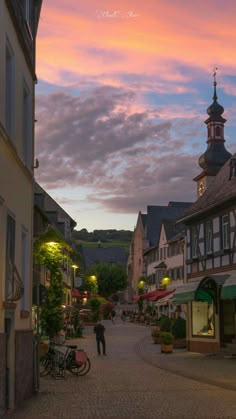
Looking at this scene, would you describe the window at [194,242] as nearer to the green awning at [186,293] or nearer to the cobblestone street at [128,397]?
the green awning at [186,293]

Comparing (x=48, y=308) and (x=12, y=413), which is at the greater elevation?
(x=48, y=308)

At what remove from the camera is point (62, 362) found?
→ 2150 centimetres

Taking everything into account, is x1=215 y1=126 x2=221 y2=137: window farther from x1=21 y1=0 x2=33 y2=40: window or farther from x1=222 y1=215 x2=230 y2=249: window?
x1=21 y1=0 x2=33 y2=40: window

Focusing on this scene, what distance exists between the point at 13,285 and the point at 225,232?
61.7 ft

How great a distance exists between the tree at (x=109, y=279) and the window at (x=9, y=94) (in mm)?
102200

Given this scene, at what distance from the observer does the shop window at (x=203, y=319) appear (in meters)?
32.7

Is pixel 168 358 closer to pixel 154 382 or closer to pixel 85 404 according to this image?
pixel 154 382

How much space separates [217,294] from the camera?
32.0 meters

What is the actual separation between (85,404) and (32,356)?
1899 millimetres

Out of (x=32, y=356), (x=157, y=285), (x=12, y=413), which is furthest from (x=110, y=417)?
(x=157, y=285)

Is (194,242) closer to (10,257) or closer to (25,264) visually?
(25,264)

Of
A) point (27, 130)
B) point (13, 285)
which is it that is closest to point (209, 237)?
point (27, 130)

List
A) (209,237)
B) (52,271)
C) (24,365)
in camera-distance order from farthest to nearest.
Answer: (209,237)
(52,271)
(24,365)

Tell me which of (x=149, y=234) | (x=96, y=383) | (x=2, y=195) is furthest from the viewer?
(x=149, y=234)
